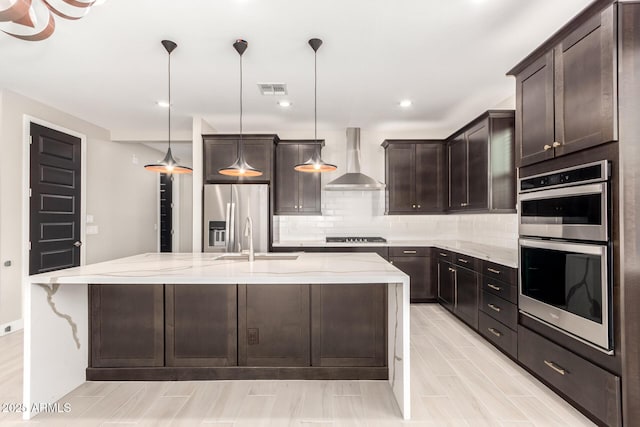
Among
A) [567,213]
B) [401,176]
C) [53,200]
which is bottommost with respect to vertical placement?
[567,213]

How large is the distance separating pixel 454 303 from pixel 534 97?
2.61m

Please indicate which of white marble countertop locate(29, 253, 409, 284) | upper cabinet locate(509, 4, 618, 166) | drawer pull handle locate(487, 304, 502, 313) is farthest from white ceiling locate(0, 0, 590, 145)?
drawer pull handle locate(487, 304, 502, 313)

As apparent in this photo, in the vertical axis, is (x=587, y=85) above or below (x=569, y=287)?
above

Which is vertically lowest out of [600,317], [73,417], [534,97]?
[73,417]

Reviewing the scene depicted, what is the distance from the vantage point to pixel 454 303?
14.1 feet

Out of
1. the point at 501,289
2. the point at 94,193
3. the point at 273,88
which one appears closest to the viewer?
the point at 501,289

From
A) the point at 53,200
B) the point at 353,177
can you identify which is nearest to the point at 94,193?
the point at 53,200

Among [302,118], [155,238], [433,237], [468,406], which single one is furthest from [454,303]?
[155,238]

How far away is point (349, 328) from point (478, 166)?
2532 mm

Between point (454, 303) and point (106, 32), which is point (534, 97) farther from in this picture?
point (106, 32)

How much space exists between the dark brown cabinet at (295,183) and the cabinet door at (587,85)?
336 centimetres

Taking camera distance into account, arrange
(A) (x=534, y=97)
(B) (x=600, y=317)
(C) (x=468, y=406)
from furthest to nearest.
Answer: (A) (x=534, y=97)
(C) (x=468, y=406)
(B) (x=600, y=317)

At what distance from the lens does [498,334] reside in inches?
125

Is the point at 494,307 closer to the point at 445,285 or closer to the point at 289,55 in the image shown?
the point at 445,285
